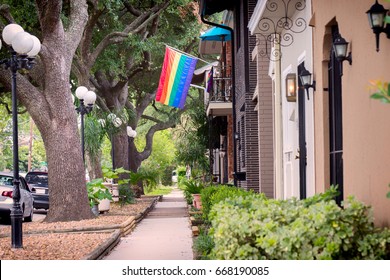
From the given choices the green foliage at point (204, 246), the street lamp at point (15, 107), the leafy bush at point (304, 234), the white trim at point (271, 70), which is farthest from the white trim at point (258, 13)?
the leafy bush at point (304, 234)

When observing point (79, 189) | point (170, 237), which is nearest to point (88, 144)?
point (79, 189)

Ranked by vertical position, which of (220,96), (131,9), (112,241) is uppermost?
(131,9)

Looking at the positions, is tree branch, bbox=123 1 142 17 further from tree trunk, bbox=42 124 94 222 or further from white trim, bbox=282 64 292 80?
white trim, bbox=282 64 292 80

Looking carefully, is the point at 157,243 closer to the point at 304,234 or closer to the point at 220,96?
the point at 304,234

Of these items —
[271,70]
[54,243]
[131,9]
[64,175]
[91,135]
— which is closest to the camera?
[54,243]

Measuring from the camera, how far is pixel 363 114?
8898 mm

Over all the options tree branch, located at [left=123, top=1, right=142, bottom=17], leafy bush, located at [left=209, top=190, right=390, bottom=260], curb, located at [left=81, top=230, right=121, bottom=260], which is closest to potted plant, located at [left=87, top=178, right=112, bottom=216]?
curb, located at [left=81, top=230, right=121, bottom=260]

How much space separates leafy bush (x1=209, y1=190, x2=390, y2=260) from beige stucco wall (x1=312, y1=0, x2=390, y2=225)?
0.55 m

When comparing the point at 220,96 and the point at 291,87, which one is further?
the point at 220,96

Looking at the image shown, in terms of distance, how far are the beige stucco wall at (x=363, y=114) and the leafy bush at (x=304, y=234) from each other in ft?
1.80

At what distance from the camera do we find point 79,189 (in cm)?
2238

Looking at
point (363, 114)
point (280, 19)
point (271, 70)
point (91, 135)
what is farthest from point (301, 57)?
point (91, 135)

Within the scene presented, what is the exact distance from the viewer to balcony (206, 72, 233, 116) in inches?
1184

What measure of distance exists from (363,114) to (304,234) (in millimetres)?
2177
